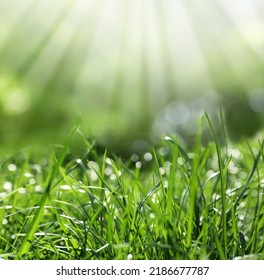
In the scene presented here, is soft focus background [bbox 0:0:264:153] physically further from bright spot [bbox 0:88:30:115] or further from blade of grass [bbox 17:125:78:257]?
blade of grass [bbox 17:125:78:257]

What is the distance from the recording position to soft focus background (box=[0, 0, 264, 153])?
9242 mm

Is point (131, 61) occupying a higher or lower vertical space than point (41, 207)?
lower

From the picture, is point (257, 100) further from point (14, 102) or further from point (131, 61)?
point (14, 102)

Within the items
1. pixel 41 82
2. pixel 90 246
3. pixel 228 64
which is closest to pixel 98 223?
pixel 90 246

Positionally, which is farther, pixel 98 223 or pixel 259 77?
pixel 259 77

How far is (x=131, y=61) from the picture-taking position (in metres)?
11.7

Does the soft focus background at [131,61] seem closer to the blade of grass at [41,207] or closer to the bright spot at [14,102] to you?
the bright spot at [14,102]

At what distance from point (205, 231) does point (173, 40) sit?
11680 millimetres

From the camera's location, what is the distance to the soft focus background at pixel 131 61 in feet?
30.3

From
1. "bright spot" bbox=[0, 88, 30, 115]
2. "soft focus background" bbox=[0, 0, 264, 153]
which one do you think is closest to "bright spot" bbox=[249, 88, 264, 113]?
"soft focus background" bbox=[0, 0, 264, 153]

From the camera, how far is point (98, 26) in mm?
12086

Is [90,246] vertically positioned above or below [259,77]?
above

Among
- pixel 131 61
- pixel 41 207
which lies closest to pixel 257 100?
pixel 131 61
